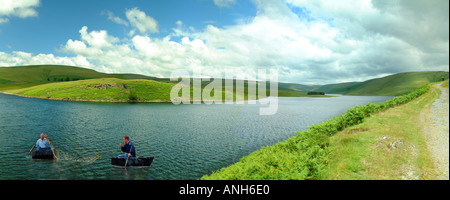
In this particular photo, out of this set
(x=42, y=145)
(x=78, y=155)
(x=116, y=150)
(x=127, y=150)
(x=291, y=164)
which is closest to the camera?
(x=291, y=164)

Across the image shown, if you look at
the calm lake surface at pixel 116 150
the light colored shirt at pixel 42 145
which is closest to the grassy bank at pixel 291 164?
the calm lake surface at pixel 116 150

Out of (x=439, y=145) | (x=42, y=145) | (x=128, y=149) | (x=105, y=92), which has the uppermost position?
(x=105, y=92)

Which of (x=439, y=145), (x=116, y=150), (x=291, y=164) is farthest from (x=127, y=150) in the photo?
(x=439, y=145)

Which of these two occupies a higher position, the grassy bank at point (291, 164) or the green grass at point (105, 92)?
the green grass at point (105, 92)

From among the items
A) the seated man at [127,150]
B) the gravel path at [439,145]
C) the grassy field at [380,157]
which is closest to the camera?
the gravel path at [439,145]

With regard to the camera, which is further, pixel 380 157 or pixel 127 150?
pixel 127 150

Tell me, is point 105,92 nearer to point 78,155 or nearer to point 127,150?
point 78,155

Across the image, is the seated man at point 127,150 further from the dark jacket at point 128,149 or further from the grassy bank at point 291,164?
the grassy bank at point 291,164

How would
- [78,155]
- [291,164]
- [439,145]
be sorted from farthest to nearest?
1. [78,155]
2. [439,145]
3. [291,164]

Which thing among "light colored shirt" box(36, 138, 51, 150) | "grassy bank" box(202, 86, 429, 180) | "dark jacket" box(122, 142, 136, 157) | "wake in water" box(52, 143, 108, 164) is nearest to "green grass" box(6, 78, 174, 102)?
"wake in water" box(52, 143, 108, 164)

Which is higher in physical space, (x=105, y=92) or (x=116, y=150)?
(x=105, y=92)
